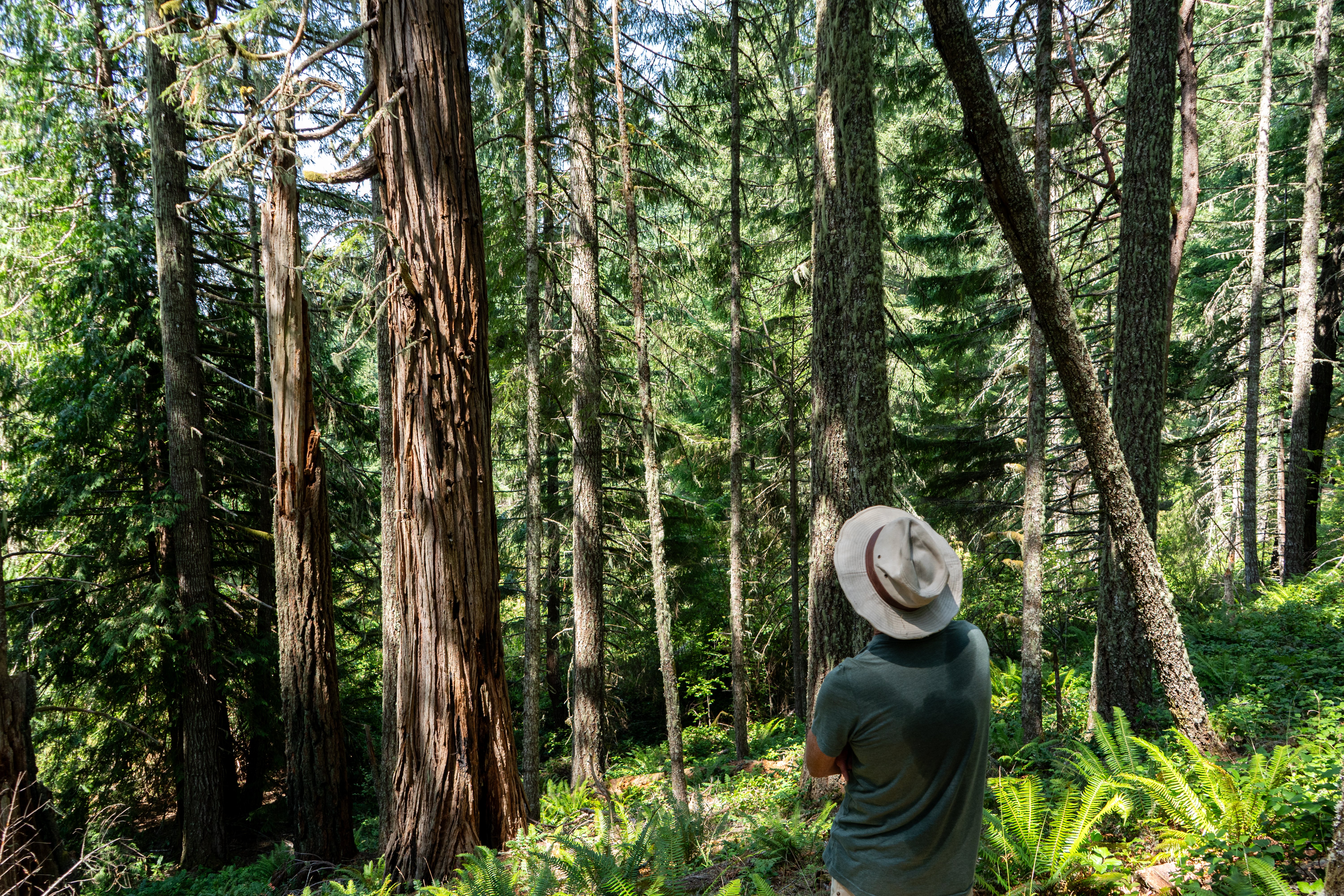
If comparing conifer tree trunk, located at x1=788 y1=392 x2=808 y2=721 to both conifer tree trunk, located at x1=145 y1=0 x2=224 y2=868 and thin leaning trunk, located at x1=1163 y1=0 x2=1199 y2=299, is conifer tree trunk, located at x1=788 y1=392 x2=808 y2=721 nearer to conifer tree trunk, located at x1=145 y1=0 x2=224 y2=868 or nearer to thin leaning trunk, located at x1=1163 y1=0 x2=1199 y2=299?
thin leaning trunk, located at x1=1163 y1=0 x2=1199 y2=299

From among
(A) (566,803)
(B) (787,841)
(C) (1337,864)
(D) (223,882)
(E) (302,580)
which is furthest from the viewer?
(E) (302,580)

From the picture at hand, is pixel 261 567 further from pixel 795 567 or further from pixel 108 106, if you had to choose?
pixel 795 567

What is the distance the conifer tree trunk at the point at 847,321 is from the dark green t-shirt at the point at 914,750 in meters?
2.93

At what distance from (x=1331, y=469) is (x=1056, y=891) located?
27.6 ft

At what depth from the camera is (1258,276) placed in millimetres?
11719

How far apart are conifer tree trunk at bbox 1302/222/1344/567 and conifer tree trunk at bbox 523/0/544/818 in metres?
13.5

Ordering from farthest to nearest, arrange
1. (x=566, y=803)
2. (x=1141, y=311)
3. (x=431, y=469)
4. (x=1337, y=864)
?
(x=566, y=803) < (x=1141, y=311) < (x=431, y=469) < (x=1337, y=864)

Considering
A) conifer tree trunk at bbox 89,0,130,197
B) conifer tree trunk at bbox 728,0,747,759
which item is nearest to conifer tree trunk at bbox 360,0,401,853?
conifer tree trunk at bbox 89,0,130,197

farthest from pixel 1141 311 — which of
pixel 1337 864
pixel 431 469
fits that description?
pixel 431 469

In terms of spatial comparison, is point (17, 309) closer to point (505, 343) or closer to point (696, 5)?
point (505, 343)

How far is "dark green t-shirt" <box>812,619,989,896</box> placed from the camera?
2.00 meters

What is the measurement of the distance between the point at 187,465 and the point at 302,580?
327cm

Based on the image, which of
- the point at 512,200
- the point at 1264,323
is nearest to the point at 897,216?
the point at 512,200

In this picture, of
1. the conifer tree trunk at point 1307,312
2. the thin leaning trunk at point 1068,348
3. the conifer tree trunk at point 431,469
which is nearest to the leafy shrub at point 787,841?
the conifer tree trunk at point 431,469
